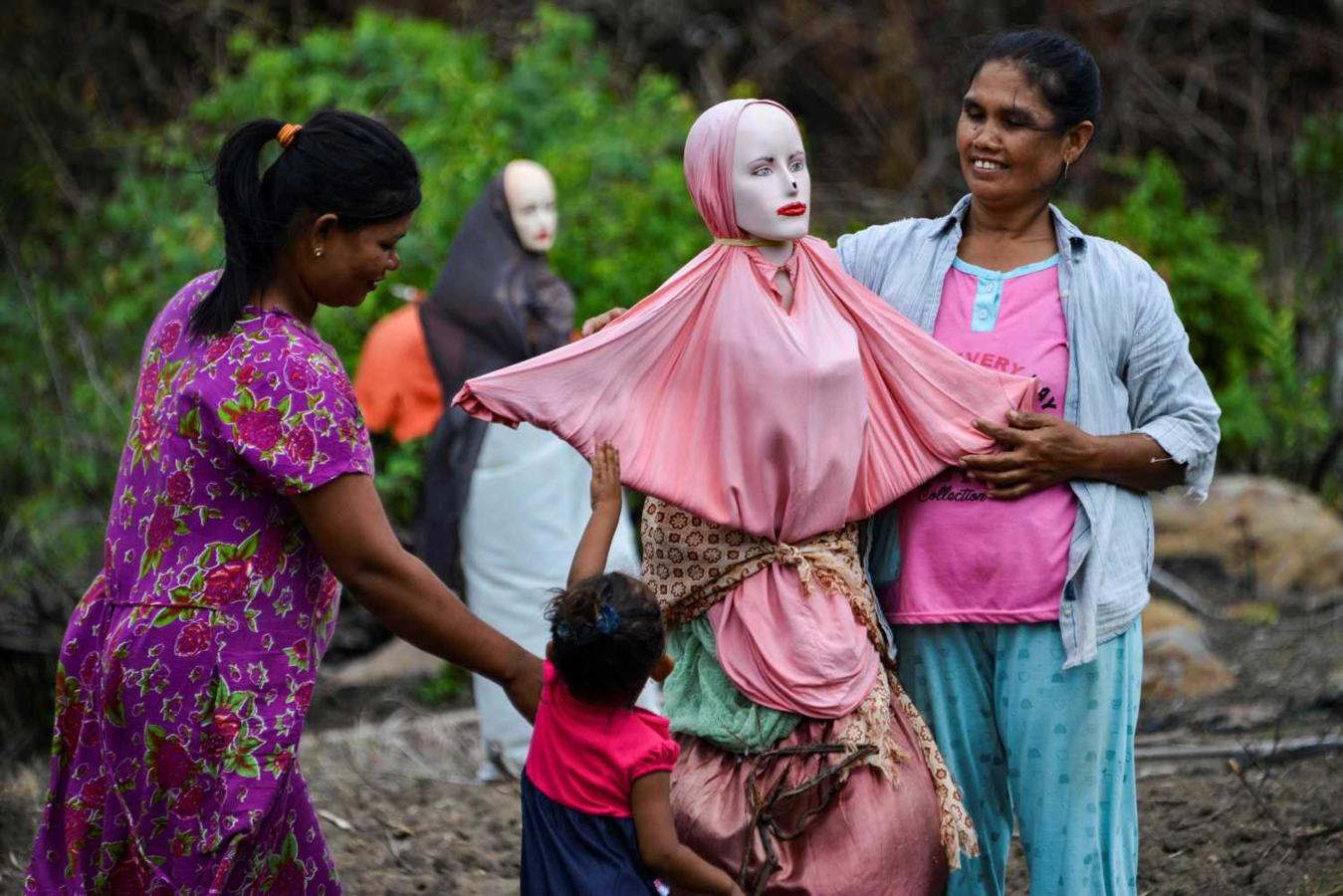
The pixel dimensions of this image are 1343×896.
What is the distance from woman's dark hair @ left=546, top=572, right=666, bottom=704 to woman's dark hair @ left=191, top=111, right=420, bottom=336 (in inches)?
28.4

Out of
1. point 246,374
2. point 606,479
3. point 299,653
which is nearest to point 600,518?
point 606,479

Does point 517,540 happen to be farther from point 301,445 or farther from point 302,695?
point 301,445

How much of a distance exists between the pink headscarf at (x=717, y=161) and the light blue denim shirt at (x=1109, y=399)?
16.9 inches

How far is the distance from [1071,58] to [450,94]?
5.60 metres

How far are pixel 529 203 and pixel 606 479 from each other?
2.99 m

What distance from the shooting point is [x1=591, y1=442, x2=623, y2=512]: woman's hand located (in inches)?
123

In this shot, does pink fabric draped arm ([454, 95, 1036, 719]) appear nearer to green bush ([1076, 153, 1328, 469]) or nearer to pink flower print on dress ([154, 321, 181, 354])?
pink flower print on dress ([154, 321, 181, 354])

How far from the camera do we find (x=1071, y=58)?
11.1 feet

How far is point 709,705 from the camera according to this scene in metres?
3.26

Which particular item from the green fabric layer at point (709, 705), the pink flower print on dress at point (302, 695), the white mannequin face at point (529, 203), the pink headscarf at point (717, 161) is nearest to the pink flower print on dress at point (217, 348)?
the pink flower print on dress at point (302, 695)

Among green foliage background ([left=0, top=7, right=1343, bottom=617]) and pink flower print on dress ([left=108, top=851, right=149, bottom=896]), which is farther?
green foliage background ([left=0, top=7, right=1343, bottom=617])

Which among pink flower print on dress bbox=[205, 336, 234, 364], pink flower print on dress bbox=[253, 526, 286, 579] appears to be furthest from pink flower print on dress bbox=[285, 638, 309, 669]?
pink flower print on dress bbox=[205, 336, 234, 364]

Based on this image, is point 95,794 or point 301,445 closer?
point 301,445

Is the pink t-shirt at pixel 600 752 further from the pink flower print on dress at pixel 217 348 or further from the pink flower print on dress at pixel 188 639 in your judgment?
the pink flower print on dress at pixel 217 348
